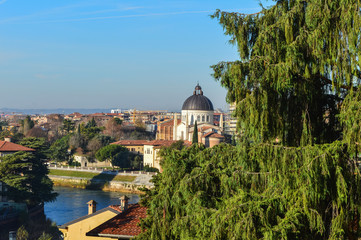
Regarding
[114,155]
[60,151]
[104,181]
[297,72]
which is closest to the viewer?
[297,72]

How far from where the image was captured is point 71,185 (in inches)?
1911

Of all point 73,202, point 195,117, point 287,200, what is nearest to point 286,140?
point 287,200

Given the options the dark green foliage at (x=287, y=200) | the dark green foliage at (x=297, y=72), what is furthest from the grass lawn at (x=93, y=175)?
the dark green foliage at (x=287, y=200)

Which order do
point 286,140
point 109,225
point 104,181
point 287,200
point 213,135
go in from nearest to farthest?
point 287,200 < point 286,140 < point 109,225 < point 104,181 < point 213,135

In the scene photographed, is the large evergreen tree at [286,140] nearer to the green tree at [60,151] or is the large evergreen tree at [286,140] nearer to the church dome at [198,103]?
the green tree at [60,151]

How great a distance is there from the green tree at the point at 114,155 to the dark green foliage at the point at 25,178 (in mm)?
18455

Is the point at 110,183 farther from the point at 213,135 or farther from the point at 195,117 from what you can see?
the point at 195,117

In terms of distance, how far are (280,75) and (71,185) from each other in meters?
44.5

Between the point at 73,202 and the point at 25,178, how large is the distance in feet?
19.7

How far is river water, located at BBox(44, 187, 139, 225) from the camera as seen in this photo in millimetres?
30266

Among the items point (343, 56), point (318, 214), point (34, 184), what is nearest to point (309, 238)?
point (318, 214)

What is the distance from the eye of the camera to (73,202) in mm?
36406

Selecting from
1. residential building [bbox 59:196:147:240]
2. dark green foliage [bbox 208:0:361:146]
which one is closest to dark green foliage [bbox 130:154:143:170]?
residential building [bbox 59:196:147:240]

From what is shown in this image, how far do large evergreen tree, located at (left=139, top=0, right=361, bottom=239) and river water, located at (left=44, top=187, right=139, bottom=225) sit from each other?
22688mm
